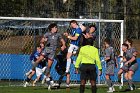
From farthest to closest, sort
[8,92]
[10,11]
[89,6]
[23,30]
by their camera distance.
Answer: [89,6], [10,11], [23,30], [8,92]

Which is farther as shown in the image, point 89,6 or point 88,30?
point 89,6

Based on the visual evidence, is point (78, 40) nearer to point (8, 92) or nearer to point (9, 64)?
point (8, 92)

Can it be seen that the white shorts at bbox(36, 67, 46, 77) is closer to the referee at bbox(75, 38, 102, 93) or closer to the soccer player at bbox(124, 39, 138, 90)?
the soccer player at bbox(124, 39, 138, 90)

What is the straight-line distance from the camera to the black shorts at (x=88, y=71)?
14.1 metres

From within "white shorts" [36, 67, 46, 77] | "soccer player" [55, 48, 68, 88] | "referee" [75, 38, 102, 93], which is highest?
"referee" [75, 38, 102, 93]

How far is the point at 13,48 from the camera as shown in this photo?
28234 mm

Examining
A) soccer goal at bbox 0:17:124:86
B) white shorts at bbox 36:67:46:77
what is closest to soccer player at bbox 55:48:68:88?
white shorts at bbox 36:67:46:77

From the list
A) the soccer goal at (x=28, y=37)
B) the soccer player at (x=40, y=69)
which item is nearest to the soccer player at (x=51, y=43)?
the soccer player at (x=40, y=69)

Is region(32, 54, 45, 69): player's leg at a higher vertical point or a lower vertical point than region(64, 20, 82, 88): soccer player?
lower

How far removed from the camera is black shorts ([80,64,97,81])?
1413cm

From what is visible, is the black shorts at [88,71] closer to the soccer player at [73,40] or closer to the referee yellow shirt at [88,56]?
the referee yellow shirt at [88,56]

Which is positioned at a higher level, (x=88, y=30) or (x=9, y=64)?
(x=88, y=30)

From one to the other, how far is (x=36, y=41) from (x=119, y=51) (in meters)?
3.93

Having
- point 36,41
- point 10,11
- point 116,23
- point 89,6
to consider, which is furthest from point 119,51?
point 89,6
